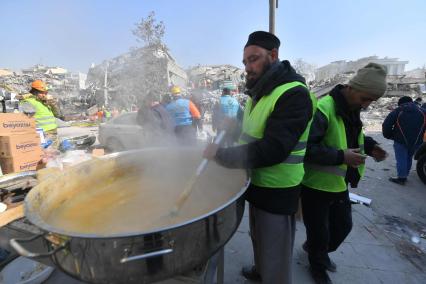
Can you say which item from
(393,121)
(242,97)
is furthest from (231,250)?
(242,97)

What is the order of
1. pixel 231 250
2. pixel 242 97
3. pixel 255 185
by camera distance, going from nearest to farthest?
pixel 255 185, pixel 231 250, pixel 242 97

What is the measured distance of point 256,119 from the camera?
171cm

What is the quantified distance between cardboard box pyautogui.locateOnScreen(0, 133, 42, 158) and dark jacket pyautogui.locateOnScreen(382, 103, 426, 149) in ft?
22.4

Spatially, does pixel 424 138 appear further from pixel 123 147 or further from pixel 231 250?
pixel 123 147

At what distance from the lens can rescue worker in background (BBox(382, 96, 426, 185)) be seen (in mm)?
5508

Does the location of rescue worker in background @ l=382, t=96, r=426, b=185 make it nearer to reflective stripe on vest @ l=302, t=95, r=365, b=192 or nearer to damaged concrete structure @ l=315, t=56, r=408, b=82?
reflective stripe on vest @ l=302, t=95, r=365, b=192

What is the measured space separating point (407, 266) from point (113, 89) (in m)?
4.89

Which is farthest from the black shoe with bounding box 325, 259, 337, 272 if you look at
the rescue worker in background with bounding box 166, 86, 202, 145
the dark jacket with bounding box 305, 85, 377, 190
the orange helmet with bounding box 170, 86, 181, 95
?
the orange helmet with bounding box 170, 86, 181, 95

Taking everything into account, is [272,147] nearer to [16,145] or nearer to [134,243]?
[134,243]

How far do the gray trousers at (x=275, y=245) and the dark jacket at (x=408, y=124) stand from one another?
5149 millimetres

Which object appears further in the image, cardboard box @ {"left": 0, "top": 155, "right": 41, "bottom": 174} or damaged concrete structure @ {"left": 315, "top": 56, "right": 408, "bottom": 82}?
damaged concrete structure @ {"left": 315, "top": 56, "right": 408, "bottom": 82}

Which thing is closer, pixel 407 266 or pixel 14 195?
pixel 14 195

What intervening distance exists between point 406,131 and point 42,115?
7307mm

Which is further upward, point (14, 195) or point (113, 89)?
point (113, 89)
